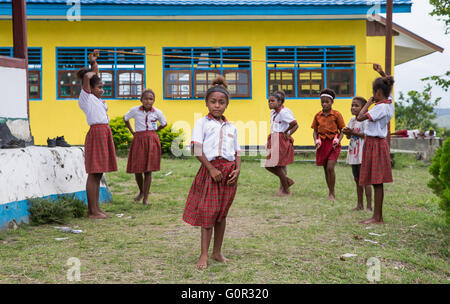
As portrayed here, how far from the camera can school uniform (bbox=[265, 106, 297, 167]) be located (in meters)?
7.28

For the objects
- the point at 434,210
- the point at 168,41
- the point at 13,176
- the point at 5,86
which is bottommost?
the point at 434,210

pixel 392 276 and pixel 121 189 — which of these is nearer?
pixel 392 276

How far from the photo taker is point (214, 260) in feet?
12.0

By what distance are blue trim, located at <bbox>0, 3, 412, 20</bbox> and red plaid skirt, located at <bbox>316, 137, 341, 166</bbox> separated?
7.08 meters

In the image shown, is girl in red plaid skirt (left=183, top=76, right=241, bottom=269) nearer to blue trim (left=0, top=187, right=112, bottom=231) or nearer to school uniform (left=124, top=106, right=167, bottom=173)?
blue trim (left=0, top=187, right=112, bottom=231)

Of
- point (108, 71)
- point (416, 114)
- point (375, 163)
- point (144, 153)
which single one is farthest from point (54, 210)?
point (416, 114)

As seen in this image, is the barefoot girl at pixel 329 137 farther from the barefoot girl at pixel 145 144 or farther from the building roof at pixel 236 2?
the building roof at pixel 236 2

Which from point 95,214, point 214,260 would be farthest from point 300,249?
point 95,214

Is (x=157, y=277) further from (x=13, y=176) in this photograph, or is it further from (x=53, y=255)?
(x=13, y=176)

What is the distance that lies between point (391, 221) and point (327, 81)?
9056 mm

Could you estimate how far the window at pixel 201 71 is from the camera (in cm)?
1354

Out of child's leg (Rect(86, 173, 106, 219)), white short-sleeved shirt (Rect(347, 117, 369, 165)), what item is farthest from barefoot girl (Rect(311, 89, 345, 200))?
child's leg (Rect(86, 173, 106, 219))

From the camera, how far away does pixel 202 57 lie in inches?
530

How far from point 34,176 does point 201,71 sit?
8.86 meters
